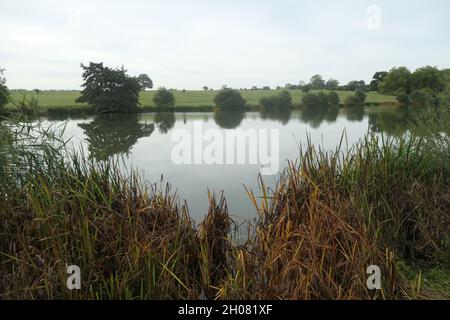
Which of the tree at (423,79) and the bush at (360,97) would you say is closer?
the bush at (360,97)

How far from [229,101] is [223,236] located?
Answer: 52185 mm

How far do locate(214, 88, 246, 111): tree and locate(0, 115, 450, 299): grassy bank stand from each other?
51.2m

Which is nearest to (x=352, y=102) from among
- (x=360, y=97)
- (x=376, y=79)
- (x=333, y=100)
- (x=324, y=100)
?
(x=360, y=97)

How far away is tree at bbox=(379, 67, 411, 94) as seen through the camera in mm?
67125

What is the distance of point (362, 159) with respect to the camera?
4.43 meters

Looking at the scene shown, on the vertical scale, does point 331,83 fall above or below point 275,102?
above

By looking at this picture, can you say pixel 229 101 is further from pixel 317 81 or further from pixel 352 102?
pixel 317 81

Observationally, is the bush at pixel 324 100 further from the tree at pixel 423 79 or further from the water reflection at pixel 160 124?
the tree at pixel 423 79

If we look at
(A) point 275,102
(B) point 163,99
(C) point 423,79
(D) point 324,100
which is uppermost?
(C) point 423,79

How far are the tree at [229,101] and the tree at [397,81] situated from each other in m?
36.5

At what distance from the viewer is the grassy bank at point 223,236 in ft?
9.59

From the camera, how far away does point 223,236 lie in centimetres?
410

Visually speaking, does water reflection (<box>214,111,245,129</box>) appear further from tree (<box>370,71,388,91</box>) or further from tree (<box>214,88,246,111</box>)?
tree (<box>370,71,388,91</box>)

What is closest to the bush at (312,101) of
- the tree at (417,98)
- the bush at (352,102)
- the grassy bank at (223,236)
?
the bush at (352,102)
